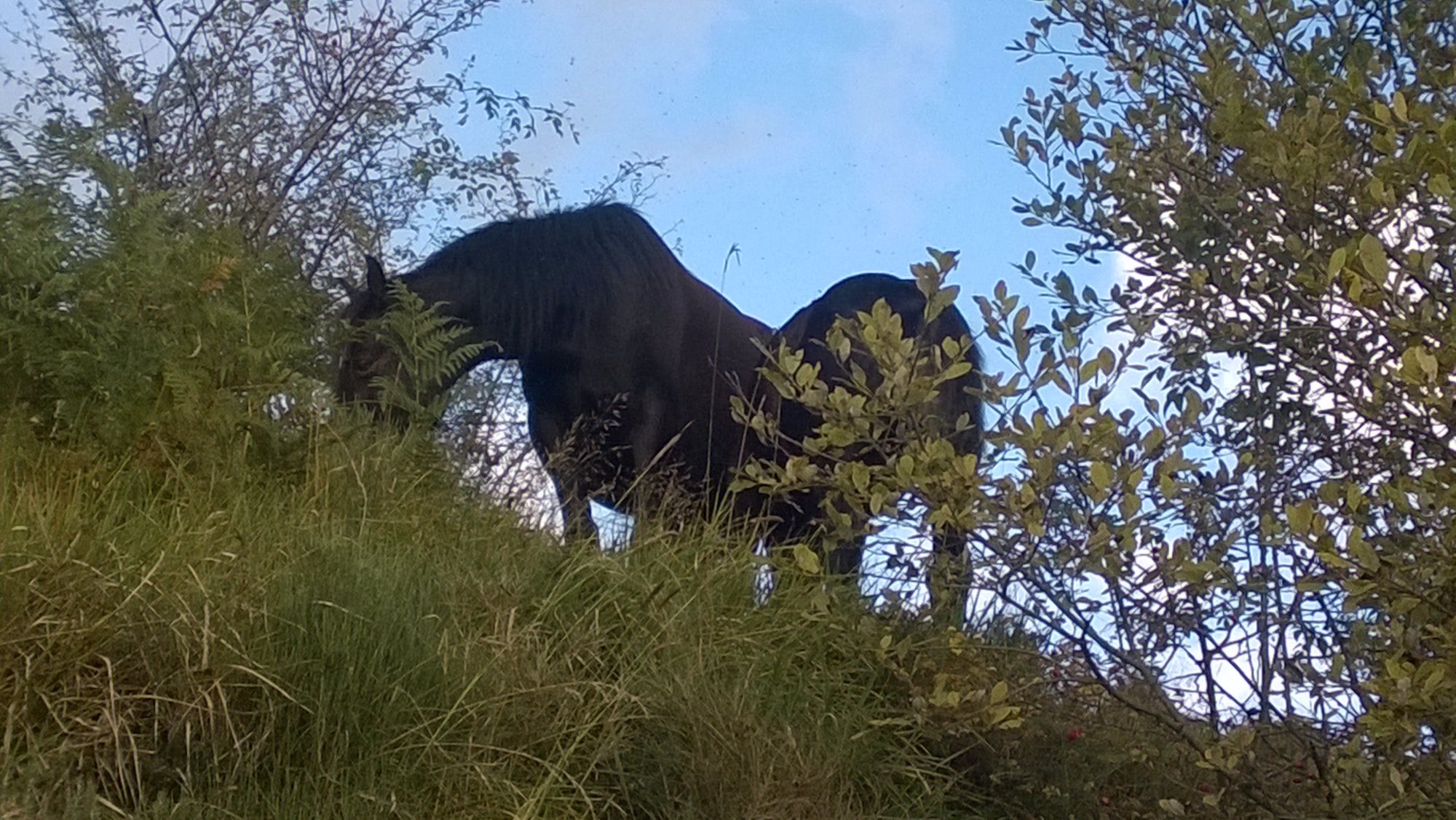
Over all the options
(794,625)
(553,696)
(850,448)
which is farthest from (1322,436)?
(850,448)

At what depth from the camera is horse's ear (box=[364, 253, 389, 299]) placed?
493 cm

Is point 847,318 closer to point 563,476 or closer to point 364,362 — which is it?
point 563,476

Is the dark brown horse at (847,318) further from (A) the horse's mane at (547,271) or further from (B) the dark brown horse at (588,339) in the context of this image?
(A) the horse's mane at (547,271)

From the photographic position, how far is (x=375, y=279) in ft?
16.2

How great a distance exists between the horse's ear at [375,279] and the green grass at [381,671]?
114cm

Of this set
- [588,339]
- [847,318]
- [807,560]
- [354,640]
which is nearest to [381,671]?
[354,640]

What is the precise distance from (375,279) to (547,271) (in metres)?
0.63

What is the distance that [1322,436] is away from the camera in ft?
11.1

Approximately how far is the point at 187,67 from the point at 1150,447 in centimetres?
449

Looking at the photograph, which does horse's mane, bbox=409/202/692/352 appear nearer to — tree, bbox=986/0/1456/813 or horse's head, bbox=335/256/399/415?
horse's head, bbox=335/256/399/415

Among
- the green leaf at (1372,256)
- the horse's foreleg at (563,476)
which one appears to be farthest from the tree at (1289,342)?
the horse's foreleg at (563,476)

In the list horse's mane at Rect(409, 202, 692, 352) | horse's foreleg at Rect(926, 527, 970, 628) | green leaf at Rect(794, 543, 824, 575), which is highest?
horse's mane at Rect(409, 202, 692, 352)

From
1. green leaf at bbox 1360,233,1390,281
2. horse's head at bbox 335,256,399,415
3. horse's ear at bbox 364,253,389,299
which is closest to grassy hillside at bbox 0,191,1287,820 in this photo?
horse's head at bbox 335,256,399,415

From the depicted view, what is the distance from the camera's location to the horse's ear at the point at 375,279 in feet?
16.2
